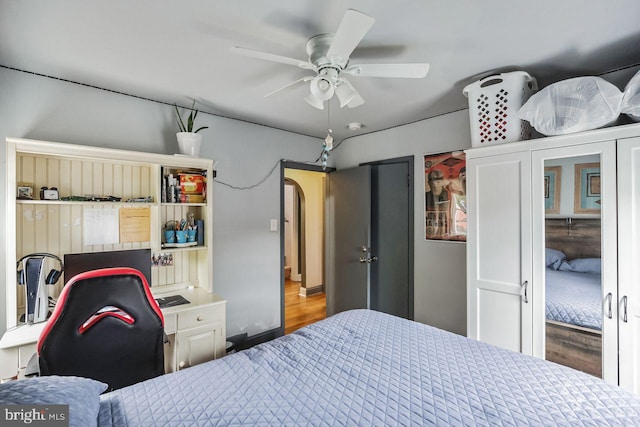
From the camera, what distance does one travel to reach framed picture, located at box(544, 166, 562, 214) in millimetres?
1885

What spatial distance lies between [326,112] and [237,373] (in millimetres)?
2301

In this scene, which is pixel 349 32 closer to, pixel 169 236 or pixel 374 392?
pixel 374 392

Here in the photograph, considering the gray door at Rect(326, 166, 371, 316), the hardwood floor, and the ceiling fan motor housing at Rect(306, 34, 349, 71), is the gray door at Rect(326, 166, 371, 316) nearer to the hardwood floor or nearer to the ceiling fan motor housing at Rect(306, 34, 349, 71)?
the hardwood floor

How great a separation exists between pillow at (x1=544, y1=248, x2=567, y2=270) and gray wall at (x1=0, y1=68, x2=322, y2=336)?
7.98 ft

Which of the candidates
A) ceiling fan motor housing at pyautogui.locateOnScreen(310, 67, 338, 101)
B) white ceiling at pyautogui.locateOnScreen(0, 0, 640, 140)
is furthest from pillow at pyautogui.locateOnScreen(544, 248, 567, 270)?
ceiling fan motor housing at pyautogui.locateOnScreen(310, 67, 338, 101)

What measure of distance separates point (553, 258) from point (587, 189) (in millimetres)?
452

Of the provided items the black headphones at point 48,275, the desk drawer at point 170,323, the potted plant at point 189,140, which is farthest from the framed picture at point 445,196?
the black headphones at point 48,275

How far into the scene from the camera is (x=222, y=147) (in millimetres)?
2967

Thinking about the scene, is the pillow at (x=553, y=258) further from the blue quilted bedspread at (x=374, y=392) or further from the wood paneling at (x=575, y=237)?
the blue quilted bedspread at (x=374, y=392)

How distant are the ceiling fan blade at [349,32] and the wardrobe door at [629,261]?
1.55m

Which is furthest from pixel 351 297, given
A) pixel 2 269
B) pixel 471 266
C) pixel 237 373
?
pixel 2 269

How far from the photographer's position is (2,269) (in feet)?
6.28

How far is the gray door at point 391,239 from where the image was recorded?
10.5 feet

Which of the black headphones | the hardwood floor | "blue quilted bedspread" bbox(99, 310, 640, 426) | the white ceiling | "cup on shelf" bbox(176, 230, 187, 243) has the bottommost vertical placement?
the hardwood floor
